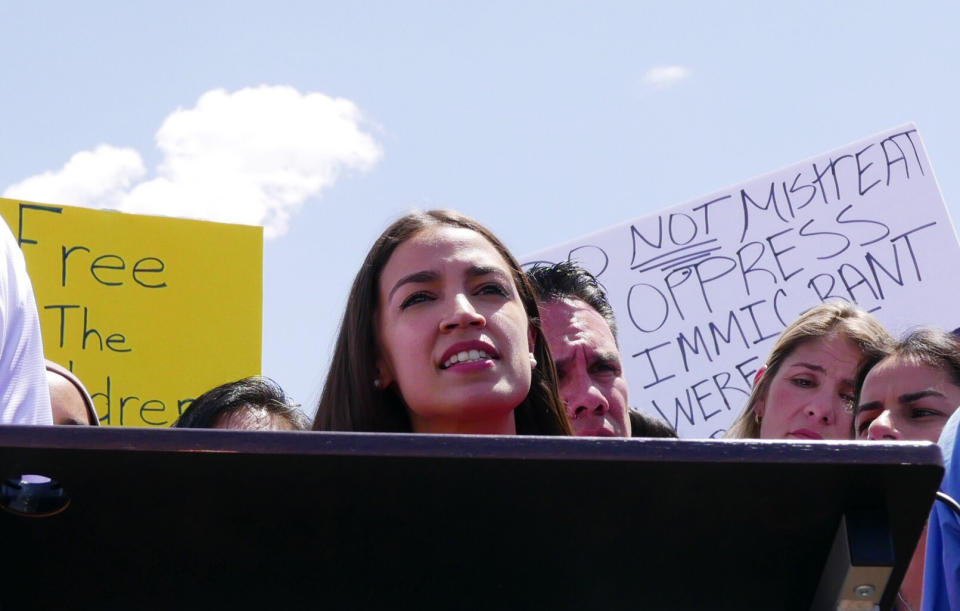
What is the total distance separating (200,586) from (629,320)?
3739 mm

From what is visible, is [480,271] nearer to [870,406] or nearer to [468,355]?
[468,355]

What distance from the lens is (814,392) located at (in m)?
3.59

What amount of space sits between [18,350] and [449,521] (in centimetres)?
77

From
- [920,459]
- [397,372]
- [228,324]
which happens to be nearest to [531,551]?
[920,459]

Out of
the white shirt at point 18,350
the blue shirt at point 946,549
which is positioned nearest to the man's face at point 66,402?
the white shirt at point 18,350

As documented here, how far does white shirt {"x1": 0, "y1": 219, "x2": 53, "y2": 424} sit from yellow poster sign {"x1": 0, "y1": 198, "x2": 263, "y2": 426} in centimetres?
211

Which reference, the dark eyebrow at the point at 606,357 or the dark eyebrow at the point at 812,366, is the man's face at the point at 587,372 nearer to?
the dark eyebrow at the point at 606,357

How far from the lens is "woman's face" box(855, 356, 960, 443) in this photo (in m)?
2.97

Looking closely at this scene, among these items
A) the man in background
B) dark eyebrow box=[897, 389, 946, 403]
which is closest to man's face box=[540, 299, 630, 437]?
the man in background

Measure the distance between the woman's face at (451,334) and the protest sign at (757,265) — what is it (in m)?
2.00

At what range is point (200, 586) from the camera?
1.17m

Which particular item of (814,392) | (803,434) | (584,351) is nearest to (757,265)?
(814,392)

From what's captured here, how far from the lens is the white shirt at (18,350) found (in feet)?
5.32

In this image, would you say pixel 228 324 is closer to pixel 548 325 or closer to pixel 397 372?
pixel 548 325
